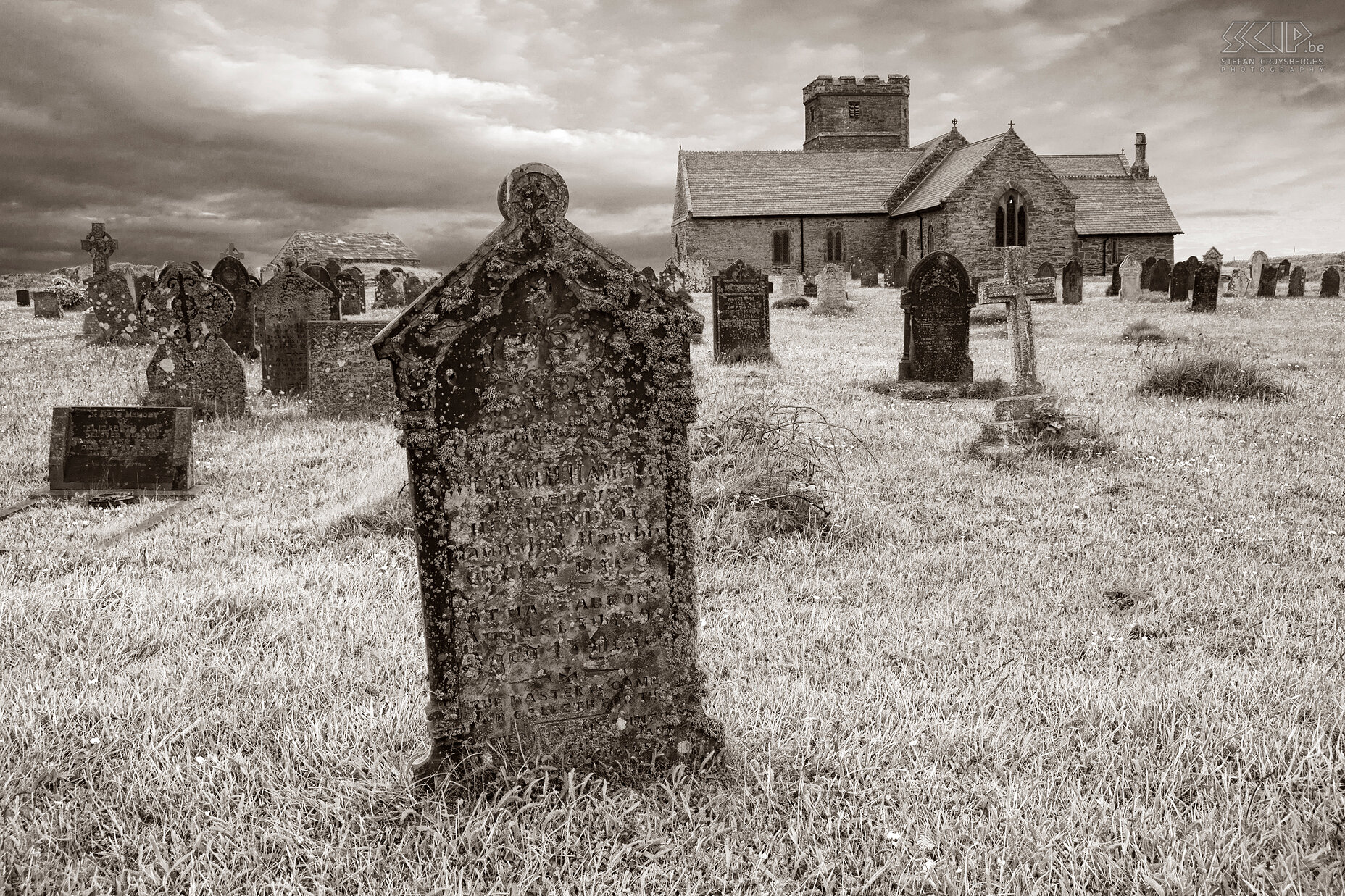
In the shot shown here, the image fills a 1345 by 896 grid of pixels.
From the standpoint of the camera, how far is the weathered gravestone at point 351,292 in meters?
23.4

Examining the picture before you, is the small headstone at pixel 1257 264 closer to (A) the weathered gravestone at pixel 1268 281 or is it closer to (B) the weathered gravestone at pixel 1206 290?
(A) the weathered gravestone at pixel 1268 281

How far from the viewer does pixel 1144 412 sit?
29.9 feet

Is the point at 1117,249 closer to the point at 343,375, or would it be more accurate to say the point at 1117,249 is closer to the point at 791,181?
the point at 791,181

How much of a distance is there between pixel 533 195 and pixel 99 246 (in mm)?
19152

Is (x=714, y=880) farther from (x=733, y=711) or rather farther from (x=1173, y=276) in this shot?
(x=1173, y=276)

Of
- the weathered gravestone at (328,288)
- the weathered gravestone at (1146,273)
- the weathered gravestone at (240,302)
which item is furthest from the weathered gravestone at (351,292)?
the weathered gravestone at (1146,273)

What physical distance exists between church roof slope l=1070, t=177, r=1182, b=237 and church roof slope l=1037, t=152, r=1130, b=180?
7.62 meters

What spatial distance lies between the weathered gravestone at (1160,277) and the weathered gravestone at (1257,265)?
2273 millimetres

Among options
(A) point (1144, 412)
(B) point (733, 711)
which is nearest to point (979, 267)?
(A) point (1144, 412)

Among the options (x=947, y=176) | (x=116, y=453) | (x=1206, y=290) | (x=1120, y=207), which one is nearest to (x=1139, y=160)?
(x=1120, y=207)

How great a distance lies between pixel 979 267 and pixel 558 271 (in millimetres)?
37449

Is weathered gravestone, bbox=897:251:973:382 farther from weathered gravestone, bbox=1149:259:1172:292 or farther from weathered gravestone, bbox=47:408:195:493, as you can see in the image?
weathered gravestone, bbox=1149:259:1172:292

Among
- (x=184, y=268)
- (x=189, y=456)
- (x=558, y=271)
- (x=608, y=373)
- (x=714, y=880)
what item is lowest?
(x=714, y=880)

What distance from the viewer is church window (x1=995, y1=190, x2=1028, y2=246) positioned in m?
36.7
